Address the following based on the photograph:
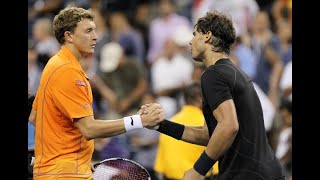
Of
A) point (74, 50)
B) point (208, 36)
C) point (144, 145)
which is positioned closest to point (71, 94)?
point (74, 50)

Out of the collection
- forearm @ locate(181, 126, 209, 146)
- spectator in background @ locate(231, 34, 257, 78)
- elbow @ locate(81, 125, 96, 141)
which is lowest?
forearm @ locate(181, 126, 209, 146)

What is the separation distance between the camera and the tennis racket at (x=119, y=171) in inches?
260

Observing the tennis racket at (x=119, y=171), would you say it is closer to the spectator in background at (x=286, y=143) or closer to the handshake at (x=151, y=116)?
the handshake at (x=151, y=116)

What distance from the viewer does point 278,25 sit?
1223cm

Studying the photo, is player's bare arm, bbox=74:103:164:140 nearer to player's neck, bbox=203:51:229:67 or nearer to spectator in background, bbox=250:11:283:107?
player's neck, bbox=203:51:229:67

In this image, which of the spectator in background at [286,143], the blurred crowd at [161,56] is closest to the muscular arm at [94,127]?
the blurred crowd at [161,56]

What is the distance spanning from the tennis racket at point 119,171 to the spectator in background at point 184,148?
2.63 m

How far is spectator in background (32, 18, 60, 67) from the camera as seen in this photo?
13.3 m

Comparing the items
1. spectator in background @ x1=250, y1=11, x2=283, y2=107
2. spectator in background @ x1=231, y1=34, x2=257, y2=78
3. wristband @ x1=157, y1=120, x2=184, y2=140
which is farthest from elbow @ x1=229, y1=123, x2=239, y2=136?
spectator in background @ x1=231, y1=34, x2=257, y2=78

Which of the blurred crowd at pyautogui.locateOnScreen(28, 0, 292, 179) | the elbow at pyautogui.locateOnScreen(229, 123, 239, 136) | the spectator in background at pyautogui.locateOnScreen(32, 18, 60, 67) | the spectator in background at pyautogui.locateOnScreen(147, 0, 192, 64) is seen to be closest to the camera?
the elbow at pyautogui.locateOnScreen(229, 123, 239, 136)

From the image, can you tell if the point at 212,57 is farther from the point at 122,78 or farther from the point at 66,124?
the point at 122,78

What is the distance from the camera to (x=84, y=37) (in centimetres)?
652

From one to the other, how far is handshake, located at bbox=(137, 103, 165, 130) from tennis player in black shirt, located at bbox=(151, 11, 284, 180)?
1.65 ft

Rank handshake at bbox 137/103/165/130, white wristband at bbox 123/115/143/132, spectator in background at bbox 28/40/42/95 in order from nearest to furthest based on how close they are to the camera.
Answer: white wristband at bbox 123/115/143/132 → handshake at bbox 137/103/165/130 → spectator in background at bbox 28/40/42/95
